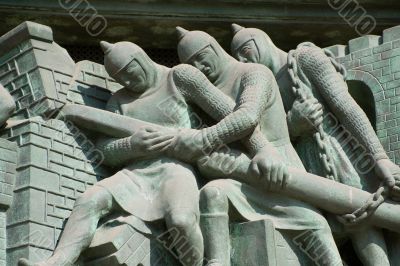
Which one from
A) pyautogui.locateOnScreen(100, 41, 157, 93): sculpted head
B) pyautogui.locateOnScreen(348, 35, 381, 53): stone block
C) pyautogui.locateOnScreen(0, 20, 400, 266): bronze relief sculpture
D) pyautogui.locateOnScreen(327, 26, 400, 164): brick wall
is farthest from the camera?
pyautogui.locateOnScreen(348, 35, 381, 53): stone block

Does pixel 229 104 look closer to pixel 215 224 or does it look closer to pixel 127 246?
pixel 215 224

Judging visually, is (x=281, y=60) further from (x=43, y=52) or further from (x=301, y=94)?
(x=43, y=52)

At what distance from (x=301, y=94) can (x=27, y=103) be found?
6.60 ft

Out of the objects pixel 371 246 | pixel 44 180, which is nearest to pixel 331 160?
pixel 371 246

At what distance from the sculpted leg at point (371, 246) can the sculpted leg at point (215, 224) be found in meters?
1.08

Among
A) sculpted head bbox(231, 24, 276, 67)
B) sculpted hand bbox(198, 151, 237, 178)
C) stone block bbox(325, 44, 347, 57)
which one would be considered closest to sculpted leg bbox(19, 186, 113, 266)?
sculpted hand bbox(198, 151, 237, 178)

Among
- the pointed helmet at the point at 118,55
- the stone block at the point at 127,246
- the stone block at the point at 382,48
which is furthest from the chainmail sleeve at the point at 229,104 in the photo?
the stone block at the point at 382,48

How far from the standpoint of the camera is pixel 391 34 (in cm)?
1013

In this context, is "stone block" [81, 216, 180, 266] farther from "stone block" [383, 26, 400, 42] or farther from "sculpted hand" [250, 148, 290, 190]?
"stone block" [383, 26, 400, 42]

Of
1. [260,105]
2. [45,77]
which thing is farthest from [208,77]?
[45,77]

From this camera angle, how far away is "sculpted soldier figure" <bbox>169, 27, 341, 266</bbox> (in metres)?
8.77

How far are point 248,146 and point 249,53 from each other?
902 mm

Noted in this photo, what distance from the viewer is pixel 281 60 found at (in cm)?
980

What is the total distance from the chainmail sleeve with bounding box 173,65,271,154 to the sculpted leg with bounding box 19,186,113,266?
866 millimetres
